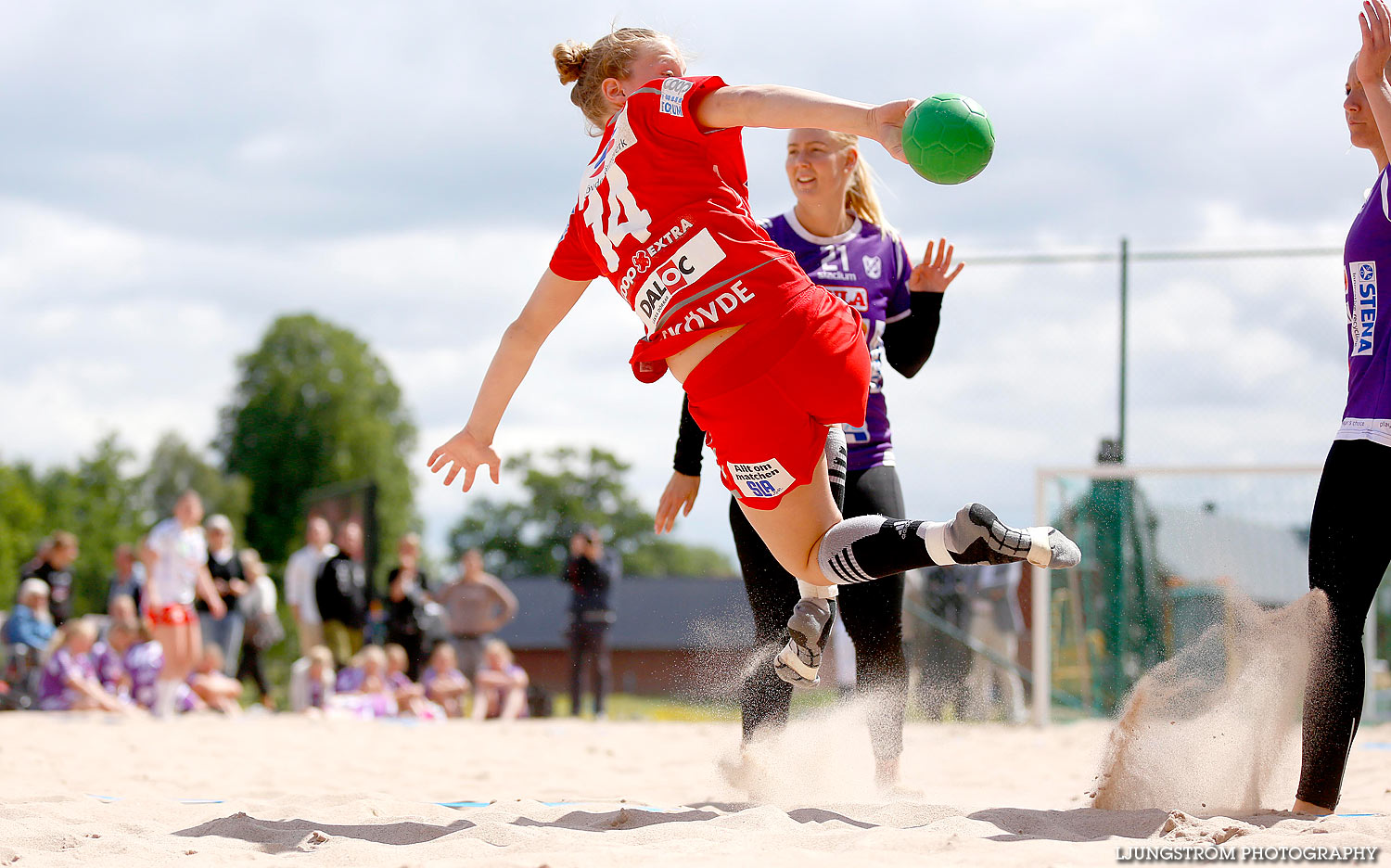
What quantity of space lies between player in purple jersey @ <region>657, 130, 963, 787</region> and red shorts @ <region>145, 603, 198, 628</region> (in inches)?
230

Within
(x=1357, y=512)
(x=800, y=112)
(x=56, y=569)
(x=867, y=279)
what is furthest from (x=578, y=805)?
(x=56, y=569)

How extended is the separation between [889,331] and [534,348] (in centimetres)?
121

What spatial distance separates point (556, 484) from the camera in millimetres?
41125

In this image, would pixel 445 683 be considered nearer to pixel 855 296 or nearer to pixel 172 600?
pixel 172 600

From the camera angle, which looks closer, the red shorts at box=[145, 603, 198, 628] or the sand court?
the sand court

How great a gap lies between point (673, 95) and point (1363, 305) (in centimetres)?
172

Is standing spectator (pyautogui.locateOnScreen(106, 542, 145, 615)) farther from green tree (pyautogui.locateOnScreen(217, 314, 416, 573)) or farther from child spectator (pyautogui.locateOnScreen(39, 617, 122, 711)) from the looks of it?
green tree (pyautogui.locateOnScreen(217, 314, 416, 573))

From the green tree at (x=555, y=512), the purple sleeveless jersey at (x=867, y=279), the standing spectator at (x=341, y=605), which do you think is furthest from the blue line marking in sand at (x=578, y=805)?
the green tree at (x=555, y=512)

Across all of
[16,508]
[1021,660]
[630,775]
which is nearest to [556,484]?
[16,508]

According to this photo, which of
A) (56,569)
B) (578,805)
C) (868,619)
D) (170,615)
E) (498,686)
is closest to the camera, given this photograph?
(578,805)

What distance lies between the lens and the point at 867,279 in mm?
3641

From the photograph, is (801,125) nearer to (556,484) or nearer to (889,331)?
(889,331)

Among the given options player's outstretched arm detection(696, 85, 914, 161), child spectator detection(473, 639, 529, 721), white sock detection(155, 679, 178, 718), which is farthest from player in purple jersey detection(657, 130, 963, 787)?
child spectator detection(473, 639, 529, 721)

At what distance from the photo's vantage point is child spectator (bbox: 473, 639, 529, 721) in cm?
960
